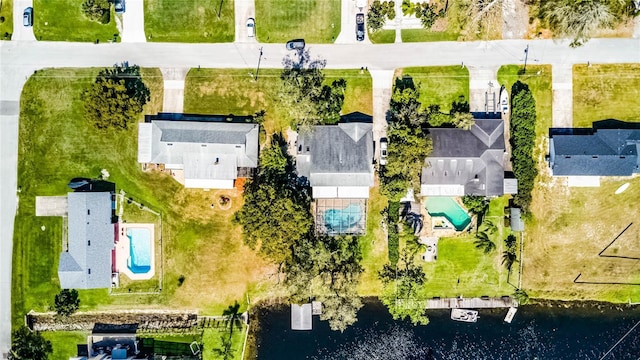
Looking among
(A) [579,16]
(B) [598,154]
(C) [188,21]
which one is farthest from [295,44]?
(B) [598,154]

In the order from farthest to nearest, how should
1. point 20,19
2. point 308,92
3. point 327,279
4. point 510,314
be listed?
point 510,314 → point 20,19 → point 308,92 → point 327,279

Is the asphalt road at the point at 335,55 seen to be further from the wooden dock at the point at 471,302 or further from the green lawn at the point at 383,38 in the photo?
the wooden dock at the point at 471,302

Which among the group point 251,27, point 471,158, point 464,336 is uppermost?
point 251,27

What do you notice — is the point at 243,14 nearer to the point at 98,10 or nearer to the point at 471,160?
the point at 98,10

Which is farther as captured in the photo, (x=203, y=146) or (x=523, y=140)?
(x=523, y=140)

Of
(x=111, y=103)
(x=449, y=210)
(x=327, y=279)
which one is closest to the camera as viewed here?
(x=111, y=103)

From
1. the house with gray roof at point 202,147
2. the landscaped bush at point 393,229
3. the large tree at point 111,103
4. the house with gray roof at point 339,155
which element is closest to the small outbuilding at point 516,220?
the landscaped bush at point 393,229

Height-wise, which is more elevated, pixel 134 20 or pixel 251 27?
pixel 134 20
